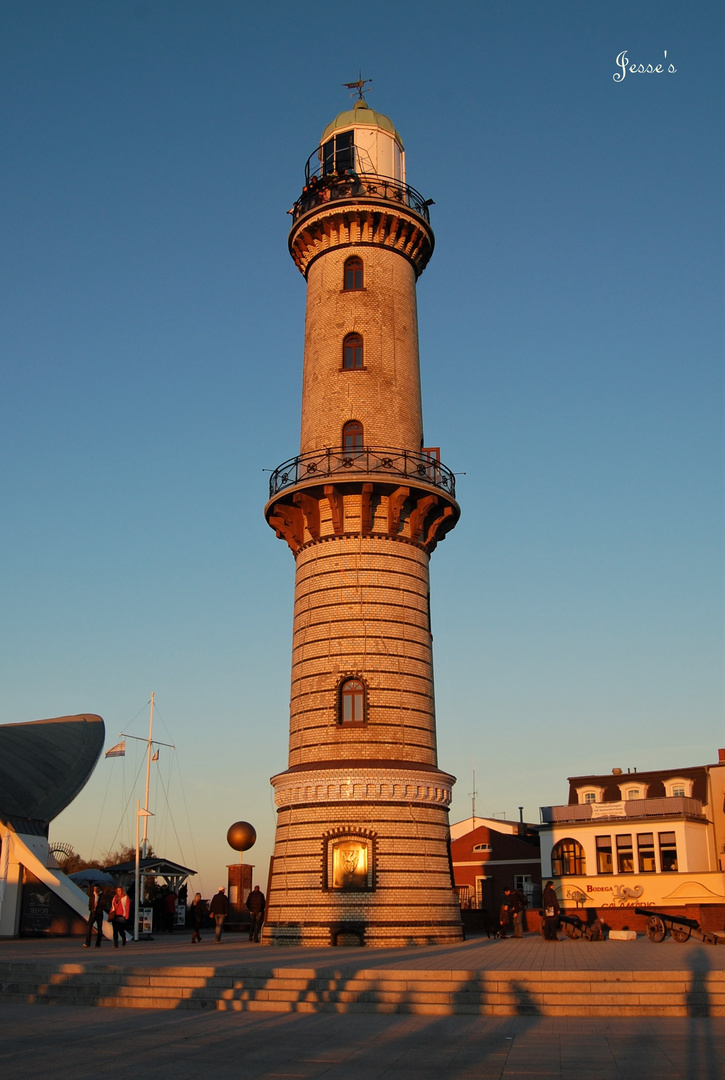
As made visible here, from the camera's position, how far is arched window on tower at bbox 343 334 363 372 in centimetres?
3116

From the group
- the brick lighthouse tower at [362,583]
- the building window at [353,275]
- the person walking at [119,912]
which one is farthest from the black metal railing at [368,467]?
the person walking at [119,912]

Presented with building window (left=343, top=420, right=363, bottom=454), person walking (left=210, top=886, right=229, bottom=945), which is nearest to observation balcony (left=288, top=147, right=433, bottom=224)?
building window (left=343, top=420, right=363, bottom=454)

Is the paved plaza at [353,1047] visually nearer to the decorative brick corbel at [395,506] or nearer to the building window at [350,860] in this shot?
the building window at [350,860]

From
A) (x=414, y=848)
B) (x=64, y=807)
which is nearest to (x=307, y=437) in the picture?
(x=414, y=848)

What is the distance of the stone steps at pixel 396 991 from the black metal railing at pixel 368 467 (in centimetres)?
1542

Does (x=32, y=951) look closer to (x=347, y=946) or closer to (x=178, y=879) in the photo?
(x=347, y=946)

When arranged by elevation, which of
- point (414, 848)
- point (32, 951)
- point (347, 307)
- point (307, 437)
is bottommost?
point (32, 951)

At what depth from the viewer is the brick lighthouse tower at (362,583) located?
2634 cm

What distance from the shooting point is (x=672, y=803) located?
4150cm

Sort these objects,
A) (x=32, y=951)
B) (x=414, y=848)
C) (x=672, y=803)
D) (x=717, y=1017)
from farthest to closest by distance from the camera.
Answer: (x=672, y=803), (x=414, y=848), (x=32, y=951), (x=717, y=1017)

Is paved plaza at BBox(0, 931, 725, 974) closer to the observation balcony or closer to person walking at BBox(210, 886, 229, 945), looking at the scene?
person walking at BBox(210, 886, 229, 945)

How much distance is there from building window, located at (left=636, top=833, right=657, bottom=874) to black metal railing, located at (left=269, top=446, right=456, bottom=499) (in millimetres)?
20602

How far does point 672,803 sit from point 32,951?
2749cm

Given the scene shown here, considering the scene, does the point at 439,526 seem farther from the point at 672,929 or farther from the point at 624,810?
the point at 624,810
